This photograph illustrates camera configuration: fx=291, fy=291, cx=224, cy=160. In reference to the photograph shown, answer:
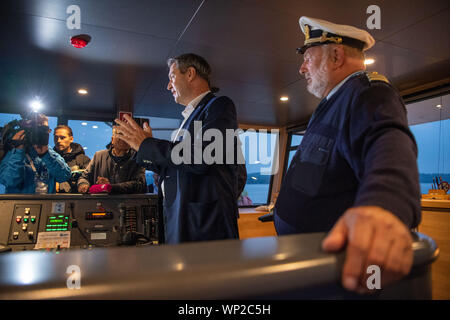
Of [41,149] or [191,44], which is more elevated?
[191,44]

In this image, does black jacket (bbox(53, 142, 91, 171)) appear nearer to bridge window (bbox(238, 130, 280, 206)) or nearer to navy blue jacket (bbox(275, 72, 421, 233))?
navy blue jacket (bbox(275, 72, 421, 233))

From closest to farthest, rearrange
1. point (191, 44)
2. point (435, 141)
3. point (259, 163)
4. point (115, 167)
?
point (115, 167) → point (191, 44) → point (435, 141) → point (259, 163)

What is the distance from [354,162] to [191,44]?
2.62m

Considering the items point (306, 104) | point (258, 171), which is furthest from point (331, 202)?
point (258, 171)

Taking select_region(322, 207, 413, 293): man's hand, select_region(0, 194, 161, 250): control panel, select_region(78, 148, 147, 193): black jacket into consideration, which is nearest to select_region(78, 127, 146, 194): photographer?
select_region(78, 148, 147, 193): black jacket

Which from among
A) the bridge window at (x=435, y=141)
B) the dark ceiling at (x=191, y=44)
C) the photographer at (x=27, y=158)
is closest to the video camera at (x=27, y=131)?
the photographer at (x=27, y=158)

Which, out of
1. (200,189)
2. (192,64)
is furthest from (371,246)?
(192,64)

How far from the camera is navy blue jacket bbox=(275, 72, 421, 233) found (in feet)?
1.50

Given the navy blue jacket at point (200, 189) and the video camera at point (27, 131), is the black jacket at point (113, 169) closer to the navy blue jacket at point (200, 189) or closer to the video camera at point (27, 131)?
the video camera at point (27, 131)

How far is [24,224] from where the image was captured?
147cm

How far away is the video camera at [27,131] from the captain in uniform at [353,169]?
1.51 m

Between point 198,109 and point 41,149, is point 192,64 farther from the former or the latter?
point 41,149

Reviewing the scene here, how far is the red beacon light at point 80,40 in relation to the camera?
9.21 feet

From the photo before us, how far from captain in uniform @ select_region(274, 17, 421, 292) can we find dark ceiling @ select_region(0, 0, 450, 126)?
1388mm
